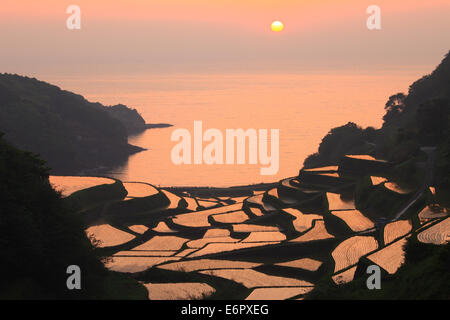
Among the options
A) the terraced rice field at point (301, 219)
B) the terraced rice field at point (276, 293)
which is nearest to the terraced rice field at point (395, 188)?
the terraced rice field at point (301, 219)

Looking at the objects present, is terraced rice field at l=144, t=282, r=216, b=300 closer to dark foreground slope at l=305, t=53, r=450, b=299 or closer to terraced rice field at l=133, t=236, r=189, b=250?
dark foreground slope at l=305, t=53, r=450, b=299

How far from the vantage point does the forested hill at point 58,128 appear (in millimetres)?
133750

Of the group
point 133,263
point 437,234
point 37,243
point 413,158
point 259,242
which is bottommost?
point 133,263

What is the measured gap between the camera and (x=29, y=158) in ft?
120

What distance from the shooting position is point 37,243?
31266 mm

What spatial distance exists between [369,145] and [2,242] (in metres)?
72.0

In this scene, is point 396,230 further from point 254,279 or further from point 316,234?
point 254,279

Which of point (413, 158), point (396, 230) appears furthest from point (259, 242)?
point (413, 158)

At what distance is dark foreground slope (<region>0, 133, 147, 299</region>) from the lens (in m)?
30.6

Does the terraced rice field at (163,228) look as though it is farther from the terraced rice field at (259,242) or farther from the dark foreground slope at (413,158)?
the dark foreground slope at (413,158)

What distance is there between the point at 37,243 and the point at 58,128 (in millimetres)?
115546

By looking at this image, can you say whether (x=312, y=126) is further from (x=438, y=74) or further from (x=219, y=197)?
(x=219, y=197)

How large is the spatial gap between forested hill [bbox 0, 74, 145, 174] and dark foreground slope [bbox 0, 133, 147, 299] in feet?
319
